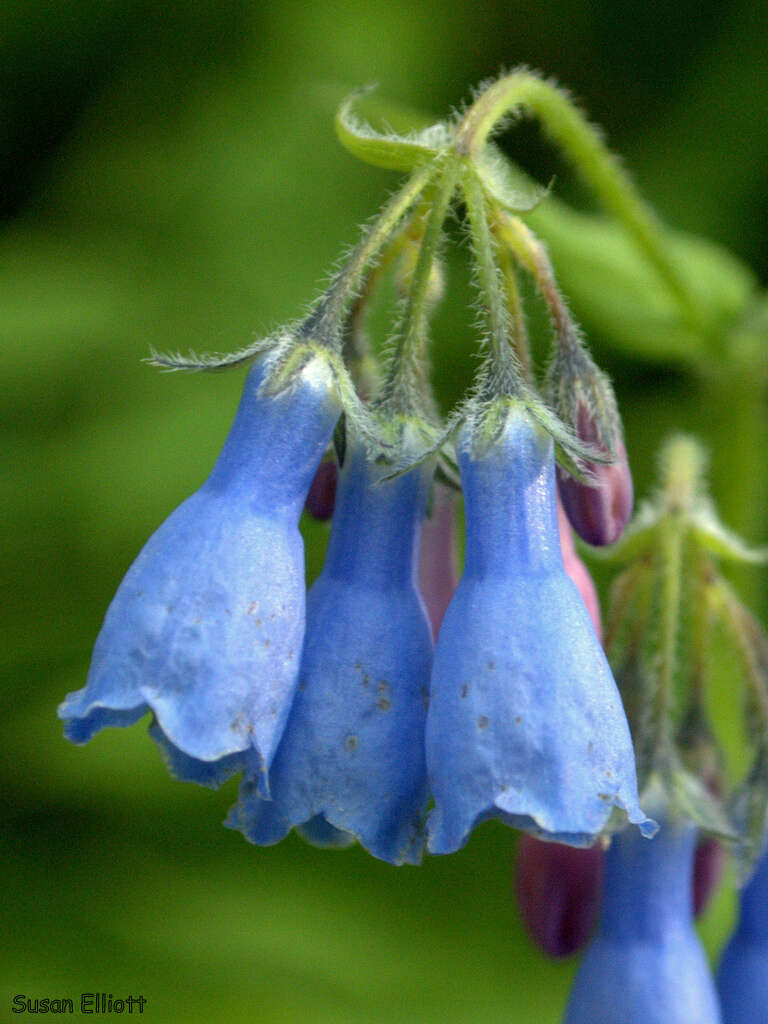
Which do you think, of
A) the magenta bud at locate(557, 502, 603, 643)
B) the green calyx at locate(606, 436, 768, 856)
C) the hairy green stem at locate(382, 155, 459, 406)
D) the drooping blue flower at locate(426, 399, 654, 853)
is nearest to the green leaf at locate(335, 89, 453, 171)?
the hairy green stem at locate(382, 155, 459, 406)

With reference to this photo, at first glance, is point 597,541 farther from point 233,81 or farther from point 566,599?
point 233,81

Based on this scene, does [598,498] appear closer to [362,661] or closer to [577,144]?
[362,661]

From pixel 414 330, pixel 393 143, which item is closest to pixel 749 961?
pixel 414 330

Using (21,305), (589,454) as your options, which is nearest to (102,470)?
(21,305)

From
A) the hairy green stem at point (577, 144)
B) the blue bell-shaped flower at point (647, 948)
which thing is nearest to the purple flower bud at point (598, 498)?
the hairy green stem at point (577, 144)

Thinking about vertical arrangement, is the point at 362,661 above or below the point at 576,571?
below

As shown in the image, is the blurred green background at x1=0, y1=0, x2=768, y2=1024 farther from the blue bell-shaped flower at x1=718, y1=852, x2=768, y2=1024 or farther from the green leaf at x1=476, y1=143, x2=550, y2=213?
the green leaf at x1=476, y1=143, x2=550, y2=213
